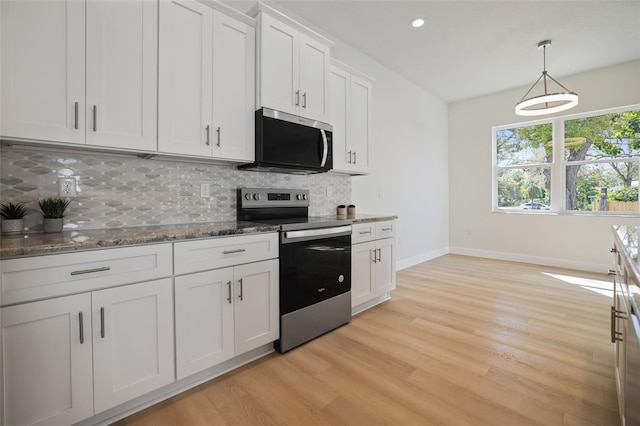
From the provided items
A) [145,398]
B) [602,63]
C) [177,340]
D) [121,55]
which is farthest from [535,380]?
[602,63]

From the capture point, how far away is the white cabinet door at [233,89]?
77.2 inches

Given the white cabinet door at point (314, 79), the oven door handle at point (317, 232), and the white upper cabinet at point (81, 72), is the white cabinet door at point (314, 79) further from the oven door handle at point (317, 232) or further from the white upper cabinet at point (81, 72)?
the white upper cabinet at point (81, 72)

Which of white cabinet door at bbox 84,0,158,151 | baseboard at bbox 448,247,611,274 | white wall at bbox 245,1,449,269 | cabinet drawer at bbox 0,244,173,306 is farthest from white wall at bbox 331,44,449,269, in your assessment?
cabinet drawer at bbox 0,244,173,306

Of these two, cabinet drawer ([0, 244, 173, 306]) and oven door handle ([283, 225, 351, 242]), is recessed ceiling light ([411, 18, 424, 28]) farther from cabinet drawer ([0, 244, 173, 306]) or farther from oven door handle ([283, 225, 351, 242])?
cabinet drawer ([0, 244, 173, 306])

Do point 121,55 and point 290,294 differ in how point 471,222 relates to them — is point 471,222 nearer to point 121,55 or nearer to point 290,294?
point 290,294

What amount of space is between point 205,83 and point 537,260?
17.6 feet

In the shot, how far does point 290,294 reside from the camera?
2027 mm

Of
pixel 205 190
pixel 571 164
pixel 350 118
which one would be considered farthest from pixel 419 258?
pixel 205 190

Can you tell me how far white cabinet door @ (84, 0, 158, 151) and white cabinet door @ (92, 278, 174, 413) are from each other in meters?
0.83

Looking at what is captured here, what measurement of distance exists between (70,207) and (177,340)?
987 mm

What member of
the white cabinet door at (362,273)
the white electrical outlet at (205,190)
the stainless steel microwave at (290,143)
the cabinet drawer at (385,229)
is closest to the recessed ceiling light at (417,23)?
the stainless steel microwave at (290,143)

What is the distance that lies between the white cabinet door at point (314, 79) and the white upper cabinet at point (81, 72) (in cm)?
110

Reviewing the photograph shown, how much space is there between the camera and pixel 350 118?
2977mm

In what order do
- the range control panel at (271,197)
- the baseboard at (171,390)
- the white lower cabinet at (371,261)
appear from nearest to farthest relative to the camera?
the baseboard at (171,390) → the range control panel at (271,197) → the white lower cabinet at (371,261)
